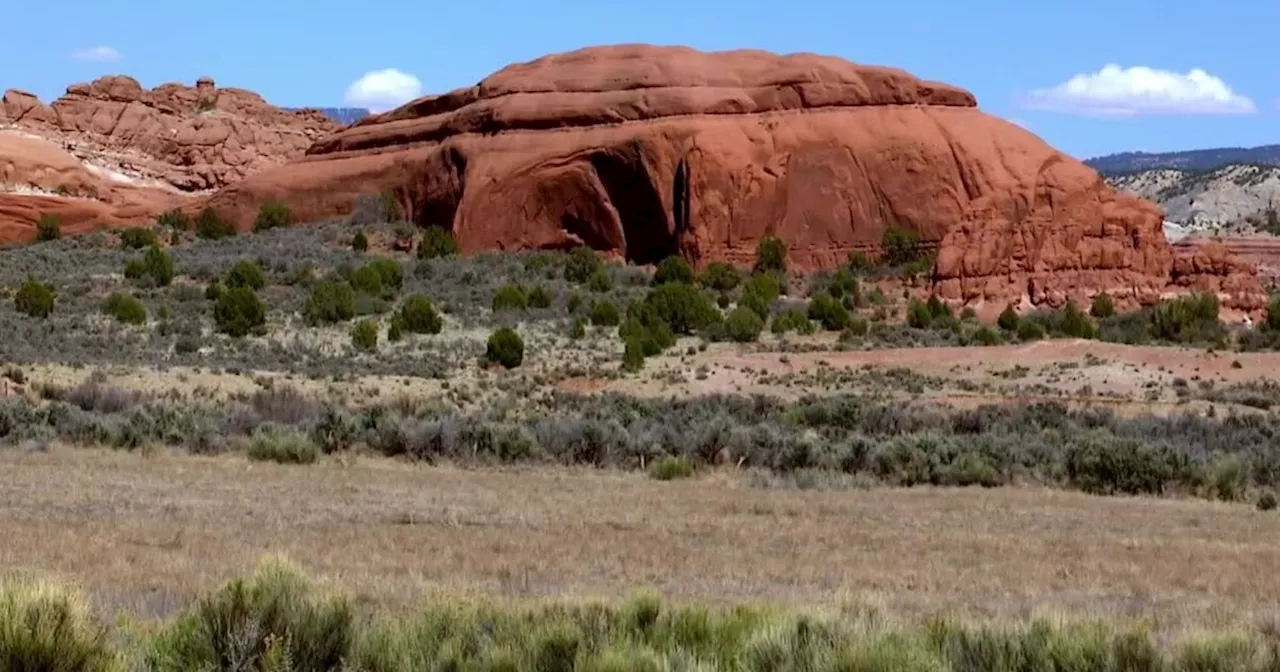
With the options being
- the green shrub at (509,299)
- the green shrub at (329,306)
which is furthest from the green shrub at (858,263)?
the green shrub at (329,306)

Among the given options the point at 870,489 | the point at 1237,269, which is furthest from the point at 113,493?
the point at 1237,269

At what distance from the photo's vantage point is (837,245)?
4981 centimetres

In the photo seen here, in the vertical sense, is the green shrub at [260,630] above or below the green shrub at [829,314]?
above

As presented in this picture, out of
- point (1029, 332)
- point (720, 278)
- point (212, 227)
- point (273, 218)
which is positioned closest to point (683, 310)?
Answer: point (720, 278)

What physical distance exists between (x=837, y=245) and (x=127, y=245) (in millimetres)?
26440

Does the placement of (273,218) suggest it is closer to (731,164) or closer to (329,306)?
(731,164)

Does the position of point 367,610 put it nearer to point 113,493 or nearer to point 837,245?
point 113,493

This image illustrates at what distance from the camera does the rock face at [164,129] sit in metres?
80.5

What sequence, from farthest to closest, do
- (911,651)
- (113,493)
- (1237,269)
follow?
1. (1237,269)
2. (113,493)
3. (911,651)

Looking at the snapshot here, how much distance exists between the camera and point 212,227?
57.7 m

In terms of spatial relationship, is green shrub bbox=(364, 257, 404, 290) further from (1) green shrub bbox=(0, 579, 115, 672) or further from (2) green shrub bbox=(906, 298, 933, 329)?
(1) green shrub bbox=(0, 579, 115, 672)

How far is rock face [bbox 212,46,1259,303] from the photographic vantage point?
4962 centimetres

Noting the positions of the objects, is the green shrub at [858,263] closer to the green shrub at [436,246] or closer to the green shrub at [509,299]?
the green shrub at [509,299]

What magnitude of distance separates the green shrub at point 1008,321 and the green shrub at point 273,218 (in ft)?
99.0
